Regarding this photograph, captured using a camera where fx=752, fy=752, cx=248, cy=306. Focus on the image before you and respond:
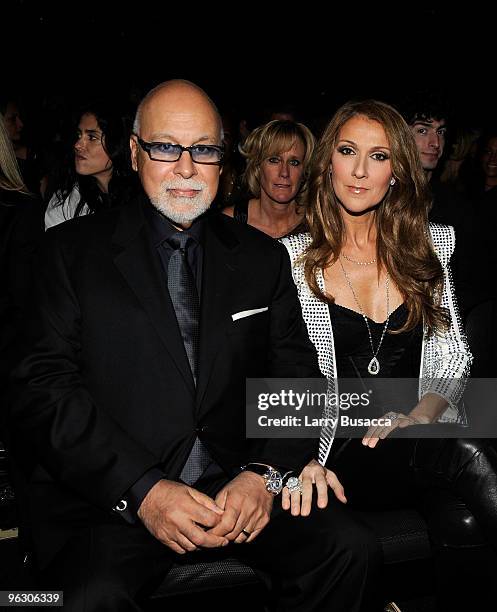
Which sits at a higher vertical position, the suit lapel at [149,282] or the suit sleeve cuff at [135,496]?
the suit lapel at [149,282]

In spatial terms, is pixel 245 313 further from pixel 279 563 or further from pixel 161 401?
pixel 279 563

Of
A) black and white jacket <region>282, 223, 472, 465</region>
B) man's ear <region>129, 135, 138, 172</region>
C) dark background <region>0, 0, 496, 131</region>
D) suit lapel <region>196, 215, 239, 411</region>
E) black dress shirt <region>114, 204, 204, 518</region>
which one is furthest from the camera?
dark background <region>0, 0, 496, 131</region>

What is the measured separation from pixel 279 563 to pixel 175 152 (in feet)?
4.20

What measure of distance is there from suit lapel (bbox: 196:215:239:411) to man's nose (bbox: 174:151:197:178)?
0.21m

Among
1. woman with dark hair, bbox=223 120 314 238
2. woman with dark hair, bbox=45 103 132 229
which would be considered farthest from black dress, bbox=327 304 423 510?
woman with dark hair, bbox=45 103 132 229

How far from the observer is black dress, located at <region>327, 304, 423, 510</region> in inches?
99.7

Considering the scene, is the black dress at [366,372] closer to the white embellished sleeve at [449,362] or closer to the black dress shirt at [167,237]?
the white embellished sleeve at [449,362]

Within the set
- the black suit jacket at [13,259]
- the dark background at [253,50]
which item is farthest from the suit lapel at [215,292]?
the dark background at [253,50]

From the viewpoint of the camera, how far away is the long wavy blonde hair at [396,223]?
2893 millimetres

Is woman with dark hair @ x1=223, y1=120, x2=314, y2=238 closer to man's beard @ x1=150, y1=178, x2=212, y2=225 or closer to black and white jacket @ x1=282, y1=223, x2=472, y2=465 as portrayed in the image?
black and white jacket @ x1=282, y1=223, x2=472, y2=465

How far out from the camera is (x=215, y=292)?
7.63 ft

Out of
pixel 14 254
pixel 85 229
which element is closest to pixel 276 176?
pixel 14 254

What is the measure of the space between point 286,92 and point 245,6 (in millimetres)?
1129

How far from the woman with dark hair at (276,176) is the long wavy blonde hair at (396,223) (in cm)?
138
